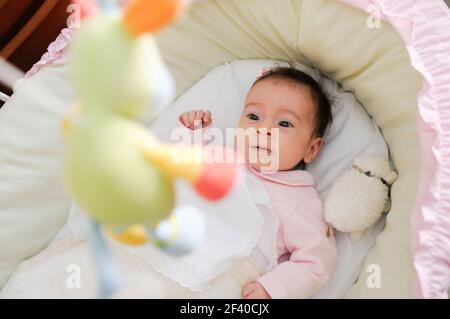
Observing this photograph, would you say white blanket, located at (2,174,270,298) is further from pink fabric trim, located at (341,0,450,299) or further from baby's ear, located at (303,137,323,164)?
pink fabric trim, located at (341,0,450,299)

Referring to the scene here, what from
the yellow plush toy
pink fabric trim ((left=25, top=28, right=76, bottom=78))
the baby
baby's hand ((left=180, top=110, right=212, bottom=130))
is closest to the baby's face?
the baby

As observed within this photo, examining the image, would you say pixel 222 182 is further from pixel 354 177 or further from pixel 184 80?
pixel 184 80

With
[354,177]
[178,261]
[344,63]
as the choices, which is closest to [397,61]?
[344,63]

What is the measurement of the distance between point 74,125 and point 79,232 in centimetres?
59

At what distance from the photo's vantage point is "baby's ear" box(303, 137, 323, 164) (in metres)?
1.14

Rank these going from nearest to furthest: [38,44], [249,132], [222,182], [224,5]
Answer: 1. [222,182]
2. [249,132]
3. [224,5]
4. [38,44]

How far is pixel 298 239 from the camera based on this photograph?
1029 mm

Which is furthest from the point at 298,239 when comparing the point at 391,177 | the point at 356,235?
the point at 391,177

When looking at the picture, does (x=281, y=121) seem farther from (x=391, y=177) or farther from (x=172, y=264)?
(x=172, y=264)

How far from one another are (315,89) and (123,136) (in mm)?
710

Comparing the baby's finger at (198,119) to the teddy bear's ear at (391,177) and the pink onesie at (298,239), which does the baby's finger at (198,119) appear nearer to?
the pink onesie at (298,239)

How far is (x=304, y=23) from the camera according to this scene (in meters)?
1.12

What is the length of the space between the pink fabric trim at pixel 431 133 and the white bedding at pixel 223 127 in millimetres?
164

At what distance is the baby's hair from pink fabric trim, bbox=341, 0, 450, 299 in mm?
179
